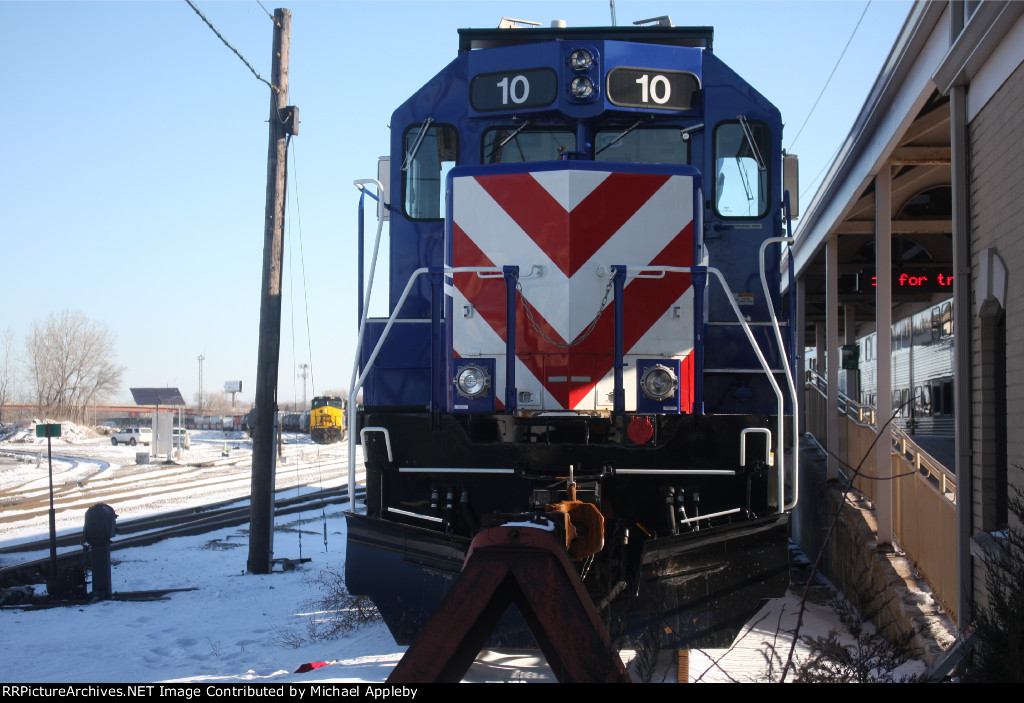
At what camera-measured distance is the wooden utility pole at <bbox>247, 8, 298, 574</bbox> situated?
10.9 m

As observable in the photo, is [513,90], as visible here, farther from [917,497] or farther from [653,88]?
[917,497]

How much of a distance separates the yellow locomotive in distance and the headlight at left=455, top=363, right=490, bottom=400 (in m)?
40.8

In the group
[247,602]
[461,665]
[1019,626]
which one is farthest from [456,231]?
[247,602]

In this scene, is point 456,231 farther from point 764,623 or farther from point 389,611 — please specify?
point 764,623

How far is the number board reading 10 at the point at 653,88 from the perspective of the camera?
6078 millimetres

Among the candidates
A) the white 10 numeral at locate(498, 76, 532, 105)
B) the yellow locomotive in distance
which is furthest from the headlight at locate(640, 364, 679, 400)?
the yellow locomotive in distance

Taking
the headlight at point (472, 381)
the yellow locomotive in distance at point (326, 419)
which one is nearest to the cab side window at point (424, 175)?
the headlight at point (472, 381)

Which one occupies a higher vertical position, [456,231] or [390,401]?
[456,231]

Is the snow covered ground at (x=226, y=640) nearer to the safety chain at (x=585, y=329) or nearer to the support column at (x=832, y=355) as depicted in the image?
the safety chain at (x=585, y=329)

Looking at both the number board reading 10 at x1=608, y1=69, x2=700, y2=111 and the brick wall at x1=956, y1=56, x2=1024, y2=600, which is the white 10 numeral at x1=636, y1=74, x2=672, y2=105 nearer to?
the number board reading 10 at x1=608, y1=69, x2=700, y2=111

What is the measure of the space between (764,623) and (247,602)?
529 cm

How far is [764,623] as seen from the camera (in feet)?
24.0

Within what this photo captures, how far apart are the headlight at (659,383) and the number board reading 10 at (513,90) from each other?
2317mm
